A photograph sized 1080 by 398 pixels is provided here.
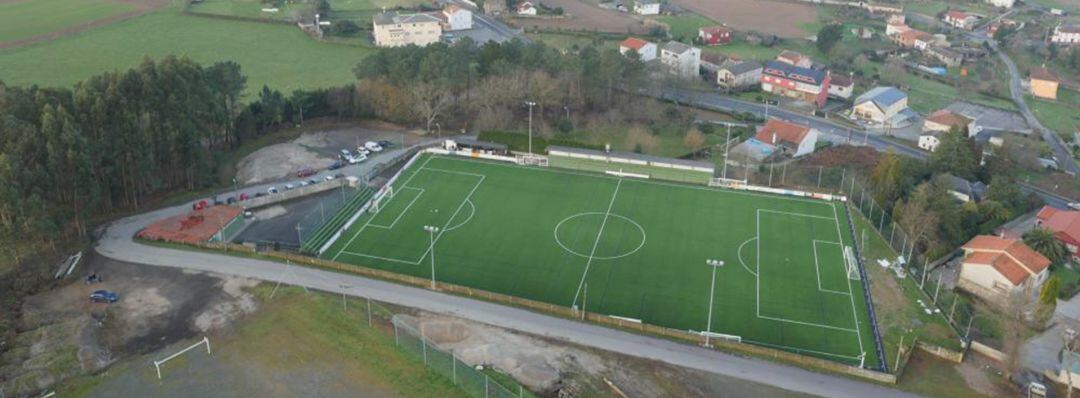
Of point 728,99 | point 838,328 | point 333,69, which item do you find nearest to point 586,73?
point 728,99

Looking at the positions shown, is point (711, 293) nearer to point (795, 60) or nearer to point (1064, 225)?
point (1064, 225)

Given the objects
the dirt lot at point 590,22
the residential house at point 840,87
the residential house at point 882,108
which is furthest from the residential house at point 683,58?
the dirt lot at point 590,22

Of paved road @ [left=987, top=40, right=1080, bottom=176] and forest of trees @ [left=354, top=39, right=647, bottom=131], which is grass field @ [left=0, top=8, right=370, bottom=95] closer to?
forest of trees @ [left=354, top=39, right=647, bottom=131]

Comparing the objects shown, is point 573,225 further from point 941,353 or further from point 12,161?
point 12,161

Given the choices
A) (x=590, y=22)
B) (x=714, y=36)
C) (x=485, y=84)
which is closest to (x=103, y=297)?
(x=485, y=84)

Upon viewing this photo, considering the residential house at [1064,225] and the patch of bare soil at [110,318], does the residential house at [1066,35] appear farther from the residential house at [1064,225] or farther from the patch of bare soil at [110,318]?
the patch of bare soil at [110,318]

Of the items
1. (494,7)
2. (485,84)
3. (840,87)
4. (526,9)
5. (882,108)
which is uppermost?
(494,7)

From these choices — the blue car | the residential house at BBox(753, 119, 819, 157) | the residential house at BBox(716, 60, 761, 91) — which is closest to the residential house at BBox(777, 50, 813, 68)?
the residential house at BBox(716, 60, 761, 91)
